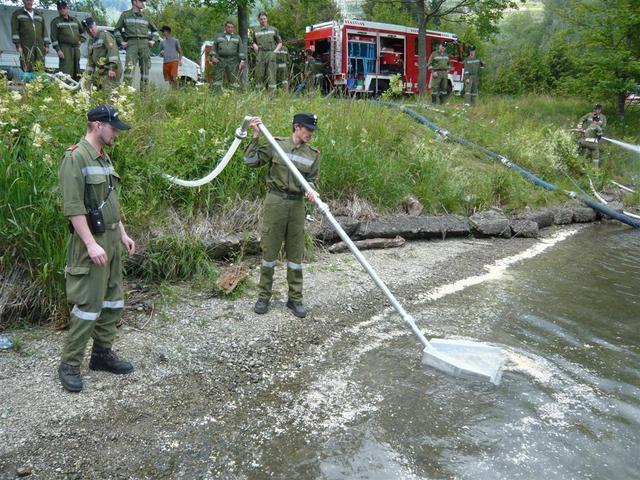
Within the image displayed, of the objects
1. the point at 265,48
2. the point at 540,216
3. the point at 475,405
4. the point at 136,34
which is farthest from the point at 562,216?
the point at 136,34

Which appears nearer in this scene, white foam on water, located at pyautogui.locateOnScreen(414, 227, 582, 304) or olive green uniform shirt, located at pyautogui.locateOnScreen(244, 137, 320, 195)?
olive green uniform shirt, located at pyautogui.locateOnScreen(244, 137, 320, 195)

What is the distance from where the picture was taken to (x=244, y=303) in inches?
223

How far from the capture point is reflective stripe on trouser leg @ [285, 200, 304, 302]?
213 inches

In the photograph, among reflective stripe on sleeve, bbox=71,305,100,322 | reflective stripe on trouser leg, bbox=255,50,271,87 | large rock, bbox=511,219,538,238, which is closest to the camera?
reflective stripe on sleeve, bbox=71,305,100,322

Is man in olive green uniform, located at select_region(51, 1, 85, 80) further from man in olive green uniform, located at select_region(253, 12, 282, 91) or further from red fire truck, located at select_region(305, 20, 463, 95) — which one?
red fire truck, located at select_region(305, 20, 463, 95)

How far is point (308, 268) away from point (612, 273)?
469 centimetres

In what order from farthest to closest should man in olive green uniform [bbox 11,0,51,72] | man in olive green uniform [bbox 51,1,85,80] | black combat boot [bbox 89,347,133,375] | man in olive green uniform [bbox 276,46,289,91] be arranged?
man in olive green uniform [bbox 276,46,289,91] → man in olive green uniform [bbox 51,1,85,80] → man in olive green uniform [bbox 11,0,51,72] → black combat boot [bbox 89,347,133,375]

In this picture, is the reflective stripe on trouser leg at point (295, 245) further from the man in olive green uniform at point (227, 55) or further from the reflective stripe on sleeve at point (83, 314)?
the man in olive green uniform at point (227, 55)

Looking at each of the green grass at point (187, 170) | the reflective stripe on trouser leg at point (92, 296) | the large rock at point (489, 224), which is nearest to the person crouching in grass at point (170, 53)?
the green grass at point (187, 170)

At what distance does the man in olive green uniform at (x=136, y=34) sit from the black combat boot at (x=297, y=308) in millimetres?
7054

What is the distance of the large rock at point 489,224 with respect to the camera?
9398mm

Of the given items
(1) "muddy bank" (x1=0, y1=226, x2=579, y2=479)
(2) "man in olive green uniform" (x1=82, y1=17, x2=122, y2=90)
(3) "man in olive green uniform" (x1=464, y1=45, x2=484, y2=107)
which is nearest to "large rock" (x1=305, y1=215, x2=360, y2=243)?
(1) "muddy bank" (x1=0, y1=226, x2=579, y2=479)

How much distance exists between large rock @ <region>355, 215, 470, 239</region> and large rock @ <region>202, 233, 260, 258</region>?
6.14 ft

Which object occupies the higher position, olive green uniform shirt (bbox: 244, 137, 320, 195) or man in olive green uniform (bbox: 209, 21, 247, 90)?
man in olive green uniform (bbox: 209, 21, 247, 90)
